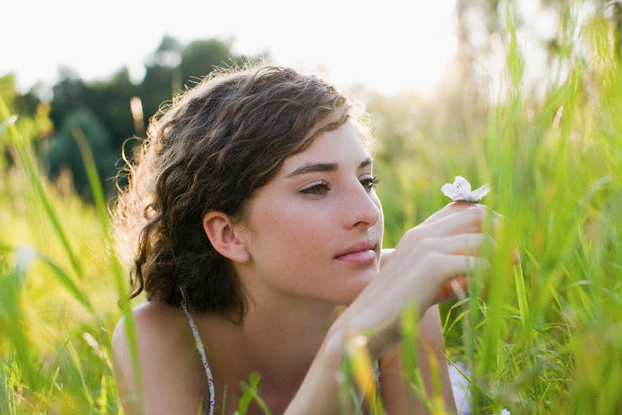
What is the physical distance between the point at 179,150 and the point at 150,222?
12.3 inches

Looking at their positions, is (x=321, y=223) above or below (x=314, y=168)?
below

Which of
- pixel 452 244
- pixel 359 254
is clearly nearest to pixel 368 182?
pixel 359 254

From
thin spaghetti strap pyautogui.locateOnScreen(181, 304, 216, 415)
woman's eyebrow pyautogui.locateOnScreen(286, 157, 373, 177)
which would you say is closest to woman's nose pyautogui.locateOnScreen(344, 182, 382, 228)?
woman's eyebrow pyautogui.locateOnScreen(286, 157, 373, 177)

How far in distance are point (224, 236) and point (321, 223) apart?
17.5 inches

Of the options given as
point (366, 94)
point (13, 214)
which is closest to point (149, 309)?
point (13, 214)

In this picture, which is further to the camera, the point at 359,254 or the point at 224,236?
the point at 224,236

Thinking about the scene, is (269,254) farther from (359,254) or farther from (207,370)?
(207,370)

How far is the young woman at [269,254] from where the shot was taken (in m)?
1.10

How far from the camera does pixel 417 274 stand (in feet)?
3.45

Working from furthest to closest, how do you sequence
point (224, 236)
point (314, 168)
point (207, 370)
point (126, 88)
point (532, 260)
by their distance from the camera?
1. point (126, 88)
2. point (207, 370)
3. point (224, 236)
4. point (314, 168)
5. point (532, 260)

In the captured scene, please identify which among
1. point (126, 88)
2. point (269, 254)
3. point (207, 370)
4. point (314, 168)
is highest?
point (314, 168)

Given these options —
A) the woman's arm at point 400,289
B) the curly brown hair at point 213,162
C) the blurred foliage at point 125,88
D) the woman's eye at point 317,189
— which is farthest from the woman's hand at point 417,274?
the blurred foliage at point 125,88

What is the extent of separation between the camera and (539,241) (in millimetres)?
953

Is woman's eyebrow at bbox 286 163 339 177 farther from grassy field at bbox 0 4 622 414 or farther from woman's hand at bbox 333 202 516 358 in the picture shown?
grassy field at bbox 0 4 622 414
